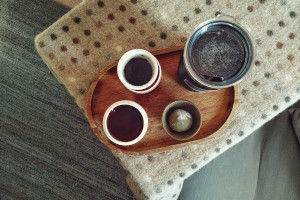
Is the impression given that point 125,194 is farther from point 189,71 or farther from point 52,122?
point 189,71

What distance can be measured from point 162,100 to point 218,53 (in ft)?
0.54

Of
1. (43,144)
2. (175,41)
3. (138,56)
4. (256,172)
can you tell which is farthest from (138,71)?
(43,144)

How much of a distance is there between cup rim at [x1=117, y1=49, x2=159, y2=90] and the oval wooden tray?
0.19 feet

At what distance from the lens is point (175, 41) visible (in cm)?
61

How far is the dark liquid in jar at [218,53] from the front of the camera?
445 millimetres

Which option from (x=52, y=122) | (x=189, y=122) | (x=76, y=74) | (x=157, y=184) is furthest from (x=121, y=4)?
(x=52, y=122)

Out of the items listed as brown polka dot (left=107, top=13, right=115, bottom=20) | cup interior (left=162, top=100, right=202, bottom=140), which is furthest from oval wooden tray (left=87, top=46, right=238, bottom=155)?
brown polka dot (left=107, top=13, right=115, bottom=20)

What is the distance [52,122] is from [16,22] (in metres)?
0.43

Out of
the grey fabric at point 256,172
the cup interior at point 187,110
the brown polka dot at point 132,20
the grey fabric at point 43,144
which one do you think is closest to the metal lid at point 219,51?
the cup interior at point 187,110

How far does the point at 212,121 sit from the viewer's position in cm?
57

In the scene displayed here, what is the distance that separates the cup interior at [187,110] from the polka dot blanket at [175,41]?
0.25 ft

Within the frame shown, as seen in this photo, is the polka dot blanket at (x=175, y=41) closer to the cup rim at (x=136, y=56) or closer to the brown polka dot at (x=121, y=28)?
the brown polka dot at (x=121, y=28)

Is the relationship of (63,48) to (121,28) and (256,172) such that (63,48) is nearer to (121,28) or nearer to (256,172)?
(121,28)

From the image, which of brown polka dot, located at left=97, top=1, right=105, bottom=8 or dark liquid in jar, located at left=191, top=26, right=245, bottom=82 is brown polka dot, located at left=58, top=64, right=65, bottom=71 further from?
dark liquid in jar, located at left=191, top=26, right=245, bottom=82
